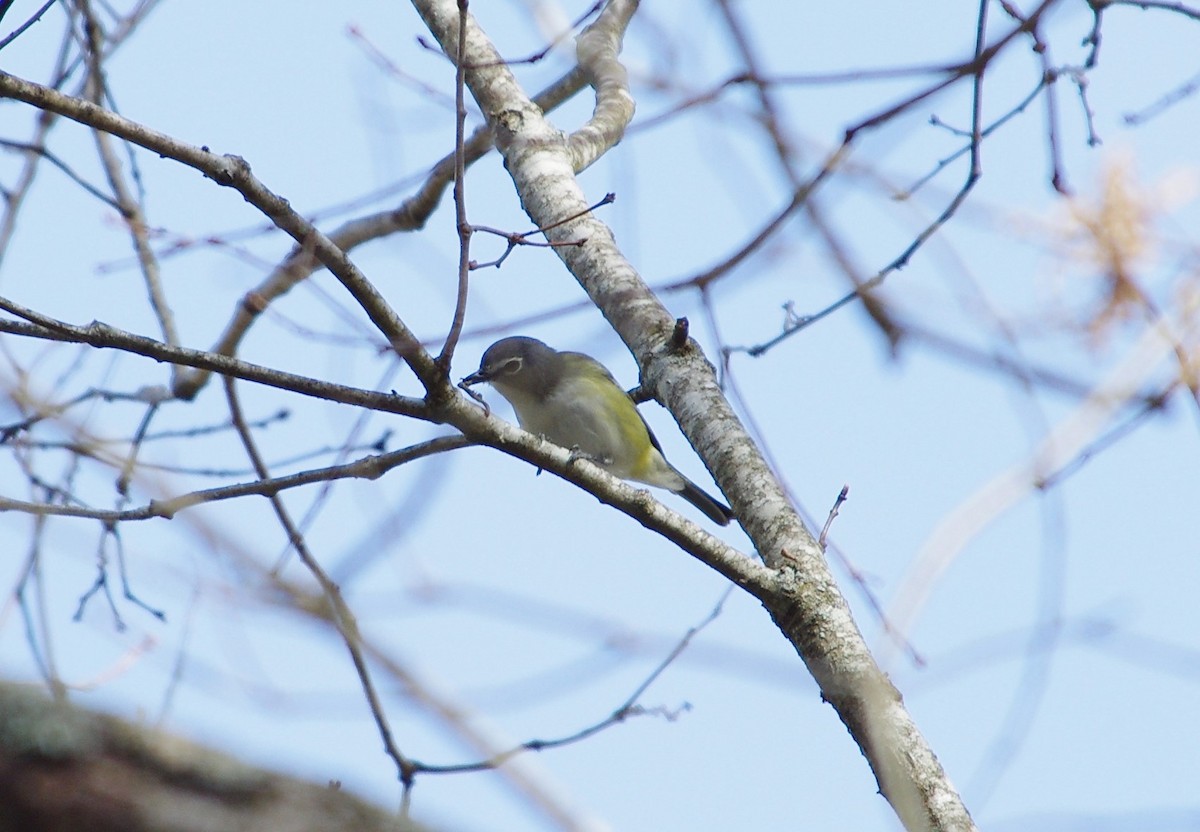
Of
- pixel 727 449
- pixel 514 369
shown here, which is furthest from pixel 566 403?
pixel 727 449

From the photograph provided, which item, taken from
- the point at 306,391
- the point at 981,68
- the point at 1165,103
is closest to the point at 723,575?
the point at 306,391

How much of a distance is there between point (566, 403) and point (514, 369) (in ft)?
1.17

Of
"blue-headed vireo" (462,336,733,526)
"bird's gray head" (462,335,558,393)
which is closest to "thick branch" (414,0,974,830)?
"blue-headed vireo" (462,336,733,526)

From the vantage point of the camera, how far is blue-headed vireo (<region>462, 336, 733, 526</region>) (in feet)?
22.4

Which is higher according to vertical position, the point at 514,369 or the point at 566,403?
the point at 514,369

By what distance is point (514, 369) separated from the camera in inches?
273

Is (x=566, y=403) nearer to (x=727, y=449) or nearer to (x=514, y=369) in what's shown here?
(x=514, y=369)

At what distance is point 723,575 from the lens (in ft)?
11.5

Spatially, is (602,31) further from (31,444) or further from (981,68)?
(981,68)

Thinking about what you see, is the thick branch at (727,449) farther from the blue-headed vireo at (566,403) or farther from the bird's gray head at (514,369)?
the bird's gray head at (514,369)

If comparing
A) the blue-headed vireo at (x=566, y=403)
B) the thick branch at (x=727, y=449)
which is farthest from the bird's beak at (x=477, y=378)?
the thick branch at (x=727, y=449)

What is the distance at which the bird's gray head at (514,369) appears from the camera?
6906mm

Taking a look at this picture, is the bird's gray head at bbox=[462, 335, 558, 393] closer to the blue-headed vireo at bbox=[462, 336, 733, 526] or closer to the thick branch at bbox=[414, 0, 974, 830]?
the blue-headed vireo at bbox=[462, 336, 733, 526]

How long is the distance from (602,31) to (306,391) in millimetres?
2998
